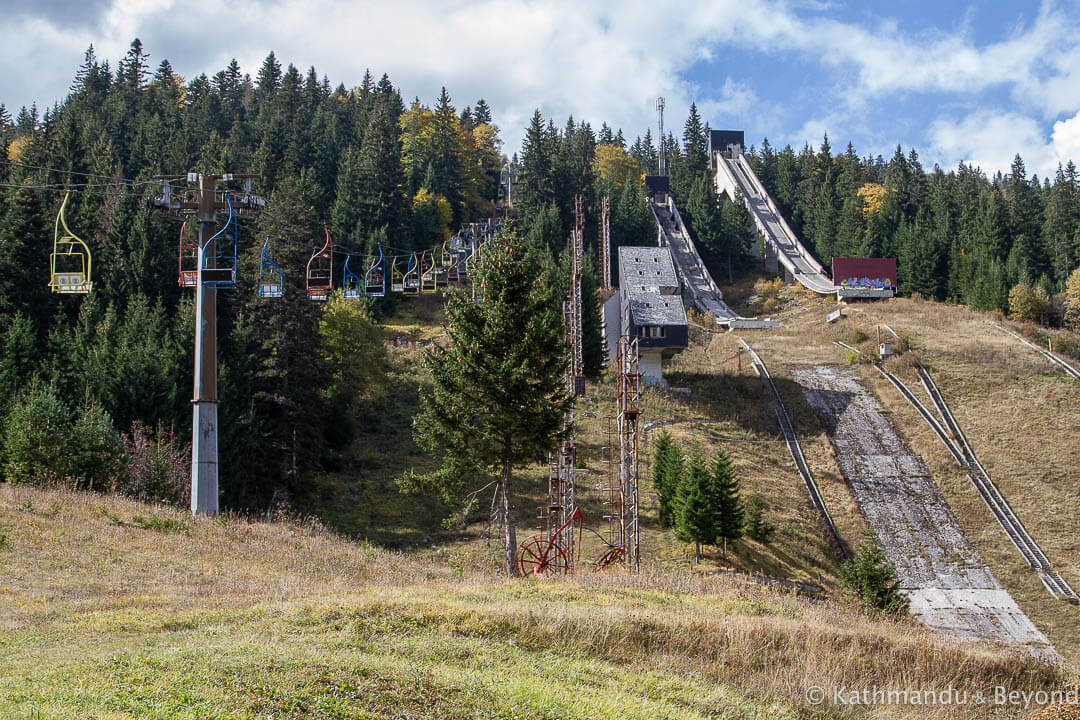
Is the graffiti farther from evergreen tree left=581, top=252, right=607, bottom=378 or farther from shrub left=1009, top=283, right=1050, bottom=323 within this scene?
evergreen tree left=581, top=252, right=607, bottom=378

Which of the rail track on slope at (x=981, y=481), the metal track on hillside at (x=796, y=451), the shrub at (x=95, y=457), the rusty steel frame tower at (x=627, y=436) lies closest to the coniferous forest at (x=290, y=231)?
the shrub at (x=95, y=457)

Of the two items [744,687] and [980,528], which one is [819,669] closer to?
[744,687]

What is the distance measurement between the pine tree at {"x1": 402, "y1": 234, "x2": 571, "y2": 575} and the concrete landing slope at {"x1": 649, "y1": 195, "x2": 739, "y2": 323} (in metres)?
62.1

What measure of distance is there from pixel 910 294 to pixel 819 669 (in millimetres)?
85197

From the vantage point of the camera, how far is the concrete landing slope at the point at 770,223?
101688 millimetres

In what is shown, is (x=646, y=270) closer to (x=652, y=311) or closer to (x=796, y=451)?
Answer: (x=652, y=311)

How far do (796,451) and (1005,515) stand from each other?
11753 millimetres

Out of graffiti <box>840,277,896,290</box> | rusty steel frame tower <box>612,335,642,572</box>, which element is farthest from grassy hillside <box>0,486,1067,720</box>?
graffiti <box>840,277,896,290</box>

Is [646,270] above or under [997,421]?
above

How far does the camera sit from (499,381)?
23500 millimetres

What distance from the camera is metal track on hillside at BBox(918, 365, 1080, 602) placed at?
36469mm

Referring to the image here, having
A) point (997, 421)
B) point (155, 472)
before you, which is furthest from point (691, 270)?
point (155, 472)

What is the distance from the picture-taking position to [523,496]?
4259 centimetres

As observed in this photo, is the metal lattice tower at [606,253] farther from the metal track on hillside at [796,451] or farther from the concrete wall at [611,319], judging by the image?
the metal track on hillside at [796,451]
